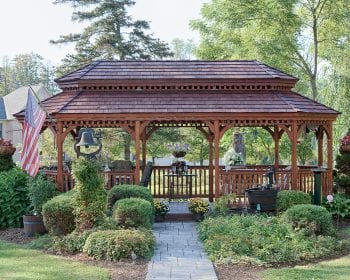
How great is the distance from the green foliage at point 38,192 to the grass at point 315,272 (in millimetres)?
5942

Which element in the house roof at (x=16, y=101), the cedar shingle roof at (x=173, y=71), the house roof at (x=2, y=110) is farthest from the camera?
the house roof at (x=16, y=101)

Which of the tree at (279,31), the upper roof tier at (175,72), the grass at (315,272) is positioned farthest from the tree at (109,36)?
the grass at (315,272)

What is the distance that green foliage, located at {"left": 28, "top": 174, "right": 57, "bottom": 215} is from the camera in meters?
12.9

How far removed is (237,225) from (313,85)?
15.2 m

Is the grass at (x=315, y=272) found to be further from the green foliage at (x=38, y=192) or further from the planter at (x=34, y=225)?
the green foliage at (x=38, y=192)

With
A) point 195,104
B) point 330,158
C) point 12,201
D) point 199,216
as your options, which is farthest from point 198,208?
point 12,201

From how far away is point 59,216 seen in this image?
1147cm

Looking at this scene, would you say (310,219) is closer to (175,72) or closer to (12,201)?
(175,72)

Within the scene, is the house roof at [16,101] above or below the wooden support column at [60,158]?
above

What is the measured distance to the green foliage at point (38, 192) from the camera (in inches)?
509

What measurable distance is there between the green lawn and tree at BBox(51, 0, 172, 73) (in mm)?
20906

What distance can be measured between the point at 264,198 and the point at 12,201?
623 centimetres

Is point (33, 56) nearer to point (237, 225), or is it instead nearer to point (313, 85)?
point (313, 85)

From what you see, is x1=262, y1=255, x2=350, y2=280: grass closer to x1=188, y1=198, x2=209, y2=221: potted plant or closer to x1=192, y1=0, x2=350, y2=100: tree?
x1=188, y1=198, x2=209, y2=221: potted plant
